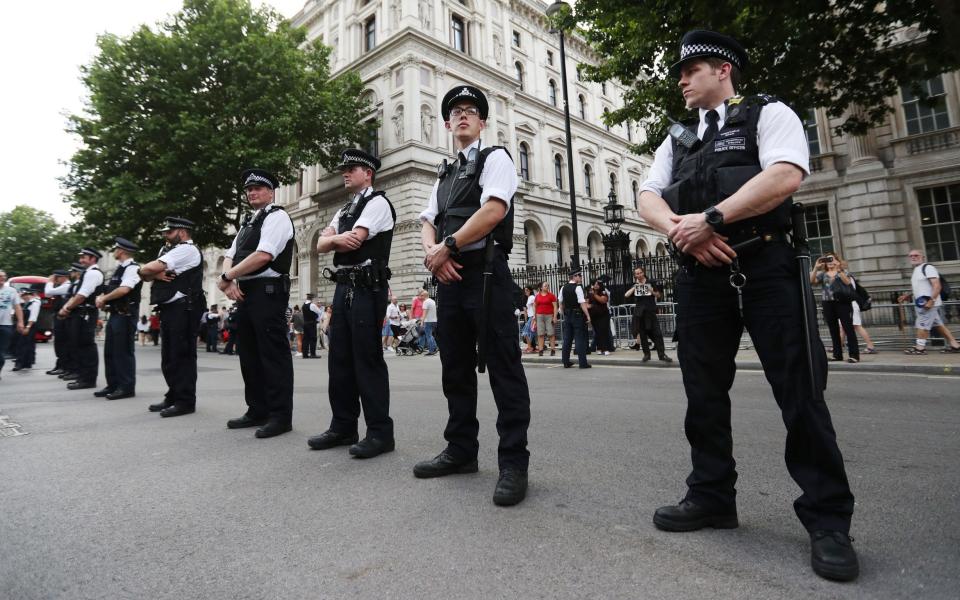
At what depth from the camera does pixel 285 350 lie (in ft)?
14.5

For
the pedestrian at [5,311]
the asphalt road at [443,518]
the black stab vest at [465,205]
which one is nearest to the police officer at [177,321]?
the asphalt road at [443,518]

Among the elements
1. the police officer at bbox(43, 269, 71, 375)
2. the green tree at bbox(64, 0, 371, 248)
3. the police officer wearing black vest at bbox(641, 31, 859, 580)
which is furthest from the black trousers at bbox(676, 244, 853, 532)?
the green tree at bbox(64, 0, 371, 248)

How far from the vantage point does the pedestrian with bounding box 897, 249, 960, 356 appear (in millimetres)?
8719

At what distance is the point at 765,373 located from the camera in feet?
6.31

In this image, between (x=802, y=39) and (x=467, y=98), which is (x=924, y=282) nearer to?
(x=802, y=39)

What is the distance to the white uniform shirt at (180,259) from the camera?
5.53 m

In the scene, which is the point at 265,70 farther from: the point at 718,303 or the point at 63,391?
the point at 718,303

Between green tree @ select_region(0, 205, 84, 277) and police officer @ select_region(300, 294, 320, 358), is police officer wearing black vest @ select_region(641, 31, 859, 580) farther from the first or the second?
green tree @ select_region(0, 205, 84, 277)

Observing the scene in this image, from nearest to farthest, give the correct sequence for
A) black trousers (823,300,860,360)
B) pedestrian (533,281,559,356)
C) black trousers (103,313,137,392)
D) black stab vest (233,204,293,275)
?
black stab vest (233,204,293,275) → black trousers (103,313,137,392) → black trousers (823,300,860,360) → pedestrian (533,281,559,356)

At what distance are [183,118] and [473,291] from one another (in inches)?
849

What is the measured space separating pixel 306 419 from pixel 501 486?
305 centimetres

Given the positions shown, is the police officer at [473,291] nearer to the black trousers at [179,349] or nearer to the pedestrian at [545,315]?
the black trousers at [179,349]

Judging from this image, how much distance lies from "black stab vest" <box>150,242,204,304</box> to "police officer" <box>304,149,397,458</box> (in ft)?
8.98

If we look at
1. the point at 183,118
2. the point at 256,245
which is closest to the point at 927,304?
the point at 256,245
